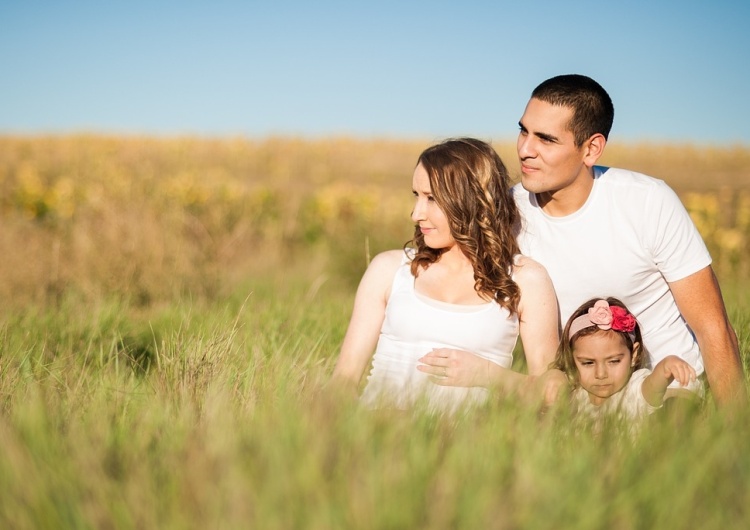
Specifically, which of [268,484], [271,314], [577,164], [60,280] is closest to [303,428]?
[268,484]

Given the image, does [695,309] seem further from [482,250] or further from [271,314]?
[271,314]

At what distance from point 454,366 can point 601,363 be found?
0.83 m

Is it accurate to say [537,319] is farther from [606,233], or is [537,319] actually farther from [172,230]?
[172,230]

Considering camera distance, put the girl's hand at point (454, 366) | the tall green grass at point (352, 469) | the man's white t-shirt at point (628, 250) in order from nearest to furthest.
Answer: the tall green grass at point (352, 469) < the girl's hand at point (454, 366) < the man's white t-shirt at point (628, 250)

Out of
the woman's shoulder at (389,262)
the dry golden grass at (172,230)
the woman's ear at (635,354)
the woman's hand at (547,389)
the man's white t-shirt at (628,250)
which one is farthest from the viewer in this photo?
the dry golden grass at (172,230)

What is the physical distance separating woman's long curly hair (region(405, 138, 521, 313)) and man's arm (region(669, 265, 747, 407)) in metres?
0.87

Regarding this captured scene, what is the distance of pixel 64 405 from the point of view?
7.53 feet

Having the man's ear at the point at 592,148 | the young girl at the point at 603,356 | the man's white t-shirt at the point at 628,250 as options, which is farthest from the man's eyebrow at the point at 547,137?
the young girl at the point at 603,356

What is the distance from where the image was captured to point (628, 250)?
331 cm

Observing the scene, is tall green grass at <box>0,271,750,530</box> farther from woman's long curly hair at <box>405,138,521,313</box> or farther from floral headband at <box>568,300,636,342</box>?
floral headband at <box>568,300,636,342</box>

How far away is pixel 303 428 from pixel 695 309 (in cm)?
225

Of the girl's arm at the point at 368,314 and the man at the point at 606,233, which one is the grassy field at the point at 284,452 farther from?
the man at the point at 606,233

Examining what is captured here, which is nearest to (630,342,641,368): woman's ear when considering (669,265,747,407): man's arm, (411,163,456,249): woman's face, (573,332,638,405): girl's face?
(573,332,638,405): girl's face

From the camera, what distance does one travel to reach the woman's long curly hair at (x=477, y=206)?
2918mm
